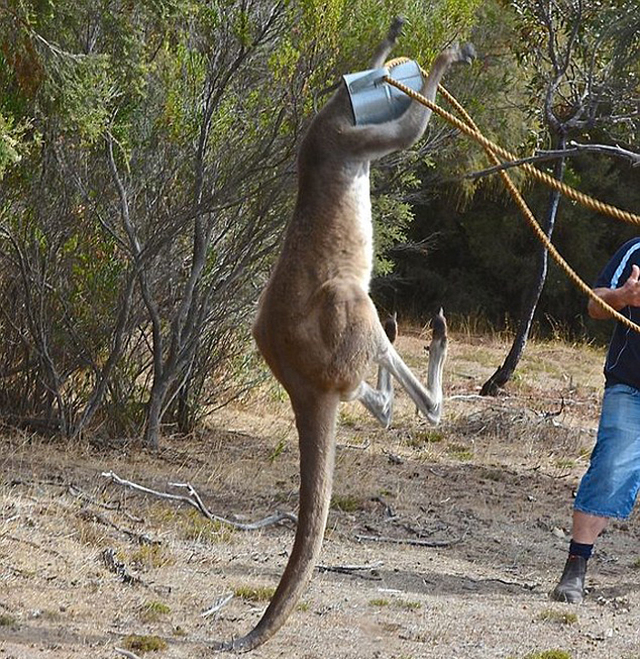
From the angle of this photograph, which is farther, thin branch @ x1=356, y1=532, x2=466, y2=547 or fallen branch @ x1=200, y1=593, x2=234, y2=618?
thin branch @ x1=356, y1=532, x2=466, y2=547

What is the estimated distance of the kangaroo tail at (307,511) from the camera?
17.4ft

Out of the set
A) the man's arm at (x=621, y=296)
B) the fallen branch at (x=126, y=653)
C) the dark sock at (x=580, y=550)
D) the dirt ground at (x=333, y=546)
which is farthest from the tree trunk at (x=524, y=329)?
the fallen branch at (x=126, y=653)

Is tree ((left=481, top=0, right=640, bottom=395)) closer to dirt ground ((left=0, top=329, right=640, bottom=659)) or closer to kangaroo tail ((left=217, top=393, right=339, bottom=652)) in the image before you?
dirt ground ((left=0, top=329, right=640, bottom=659))

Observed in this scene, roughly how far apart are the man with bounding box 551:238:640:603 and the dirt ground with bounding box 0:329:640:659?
13.4 inches

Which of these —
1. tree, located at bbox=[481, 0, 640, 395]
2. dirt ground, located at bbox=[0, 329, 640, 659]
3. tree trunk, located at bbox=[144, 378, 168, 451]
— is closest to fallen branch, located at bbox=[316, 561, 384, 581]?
dirt ground, located at bbox=[0, 329, 640, 659]

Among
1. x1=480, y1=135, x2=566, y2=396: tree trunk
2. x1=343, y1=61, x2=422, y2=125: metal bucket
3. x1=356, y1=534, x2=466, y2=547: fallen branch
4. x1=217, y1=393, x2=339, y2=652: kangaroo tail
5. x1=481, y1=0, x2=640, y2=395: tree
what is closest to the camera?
x1=217, y1=393, x2=339, y2=652: kangaroo tail

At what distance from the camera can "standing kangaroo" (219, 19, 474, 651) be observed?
555cm

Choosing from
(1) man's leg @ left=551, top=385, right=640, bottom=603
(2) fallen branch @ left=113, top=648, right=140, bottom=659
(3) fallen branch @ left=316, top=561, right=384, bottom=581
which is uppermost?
(1) man's leg @ left=551, top=385, right=640, bottom=603

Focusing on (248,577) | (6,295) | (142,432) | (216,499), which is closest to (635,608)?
(248,577)

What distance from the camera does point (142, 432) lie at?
1117cm

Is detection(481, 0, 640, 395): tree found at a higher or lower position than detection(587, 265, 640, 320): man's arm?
higher

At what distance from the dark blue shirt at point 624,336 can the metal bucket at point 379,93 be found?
192 cm

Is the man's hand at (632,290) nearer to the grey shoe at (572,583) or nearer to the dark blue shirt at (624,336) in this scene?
the dark blue shirt at (624,336)

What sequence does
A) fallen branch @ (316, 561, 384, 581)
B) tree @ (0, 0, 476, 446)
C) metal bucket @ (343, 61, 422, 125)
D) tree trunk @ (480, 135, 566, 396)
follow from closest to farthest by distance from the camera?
metal bucket @ (343, 61, 422, 125)
fallen branch @ (316, 561, 384, 581)
tree @ (0, 0, 476, 446)
tree trunk @ (480, 135, 566, 396)
